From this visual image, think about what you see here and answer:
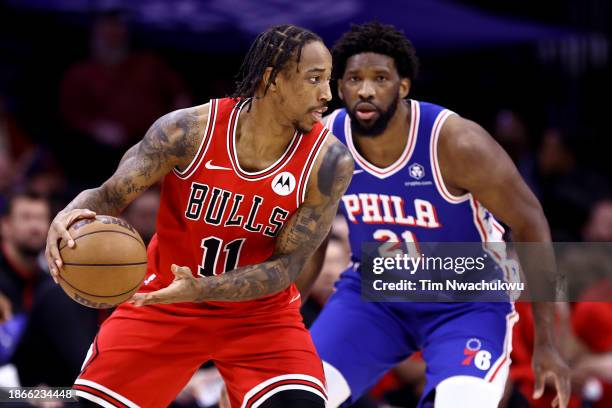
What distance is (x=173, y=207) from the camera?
457cm

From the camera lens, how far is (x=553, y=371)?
4.96 metres

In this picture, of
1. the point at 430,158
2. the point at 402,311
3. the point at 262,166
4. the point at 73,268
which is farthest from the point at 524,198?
the point at 73,268

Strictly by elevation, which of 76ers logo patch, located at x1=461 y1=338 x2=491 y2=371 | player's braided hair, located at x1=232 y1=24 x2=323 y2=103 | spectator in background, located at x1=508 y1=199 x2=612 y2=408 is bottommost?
spectator in background, located at x1=508 y1=199 x2=612 y2=408

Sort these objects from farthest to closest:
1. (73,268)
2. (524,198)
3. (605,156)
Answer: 1. (605,156)
2. (524,198)
3. (73,268)

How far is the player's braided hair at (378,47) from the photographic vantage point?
205 inches

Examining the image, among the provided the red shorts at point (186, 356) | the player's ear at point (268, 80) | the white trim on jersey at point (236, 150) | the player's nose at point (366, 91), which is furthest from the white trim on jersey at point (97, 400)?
the player's nose at point (366, 91)

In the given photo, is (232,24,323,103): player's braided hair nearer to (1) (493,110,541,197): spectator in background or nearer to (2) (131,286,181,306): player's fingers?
(2) (131,286,181,306): player's fingers

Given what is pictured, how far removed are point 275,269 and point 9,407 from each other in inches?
A: 86.7

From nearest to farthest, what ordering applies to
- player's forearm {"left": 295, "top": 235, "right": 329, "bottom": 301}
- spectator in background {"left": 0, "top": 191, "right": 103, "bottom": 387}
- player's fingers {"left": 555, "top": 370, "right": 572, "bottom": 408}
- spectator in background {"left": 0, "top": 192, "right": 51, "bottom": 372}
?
player's fingers {"left": 555, "top": 370, "right": 572, "bottom": 408} < player's forearm {"left": 295, "top": 235, "right": 329, "bottom": 301} < spectator in background {"left": 0, "top": 191, "right": 103, "bottom": 387} < spectator in background {"left": 0, "top": 192, "right": 51, "bottom": 372}

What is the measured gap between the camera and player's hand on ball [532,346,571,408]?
4945 millimetres

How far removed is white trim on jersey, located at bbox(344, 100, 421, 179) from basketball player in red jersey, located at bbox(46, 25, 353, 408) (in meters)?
0.67

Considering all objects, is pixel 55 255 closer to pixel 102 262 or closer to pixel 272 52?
pixel 102 262

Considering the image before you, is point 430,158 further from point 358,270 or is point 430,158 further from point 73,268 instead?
point 73,268

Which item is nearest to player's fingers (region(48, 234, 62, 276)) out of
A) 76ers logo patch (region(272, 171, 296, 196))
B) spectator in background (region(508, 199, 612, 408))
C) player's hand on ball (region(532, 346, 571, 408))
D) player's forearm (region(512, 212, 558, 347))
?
76ers logo patch (region(272, 171, 296, 196))
